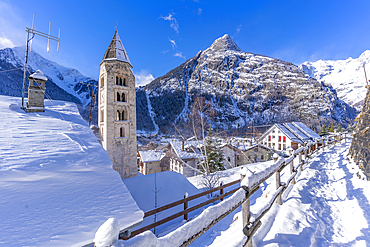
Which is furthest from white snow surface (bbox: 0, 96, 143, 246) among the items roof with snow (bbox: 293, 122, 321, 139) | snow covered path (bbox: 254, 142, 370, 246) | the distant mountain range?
the distant mountain range

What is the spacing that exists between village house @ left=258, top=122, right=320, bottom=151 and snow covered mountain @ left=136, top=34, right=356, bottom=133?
59.3 m

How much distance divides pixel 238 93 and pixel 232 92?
492 centimetres

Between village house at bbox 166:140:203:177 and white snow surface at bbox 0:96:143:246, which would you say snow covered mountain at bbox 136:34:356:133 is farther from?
white snow surface at bbox 0:96:143:246

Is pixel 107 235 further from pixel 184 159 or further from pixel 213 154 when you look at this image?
pixel 184 159

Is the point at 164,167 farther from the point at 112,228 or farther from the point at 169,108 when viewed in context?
the point at 169,108

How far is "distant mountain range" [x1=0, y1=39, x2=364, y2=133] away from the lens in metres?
102

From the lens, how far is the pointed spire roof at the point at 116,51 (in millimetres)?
17547

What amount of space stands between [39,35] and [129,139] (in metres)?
11.4

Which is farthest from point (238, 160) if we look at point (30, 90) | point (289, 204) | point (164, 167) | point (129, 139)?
point (30, 90)

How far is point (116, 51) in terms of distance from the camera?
17.7 meters

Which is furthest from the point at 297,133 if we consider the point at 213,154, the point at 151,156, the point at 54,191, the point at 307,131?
the point at 54,191

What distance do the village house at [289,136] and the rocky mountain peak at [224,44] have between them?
151636 mm

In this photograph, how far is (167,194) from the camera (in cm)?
940

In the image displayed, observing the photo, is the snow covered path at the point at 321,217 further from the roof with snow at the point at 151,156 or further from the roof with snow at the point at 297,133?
the roof with snow at the point at 297,133
